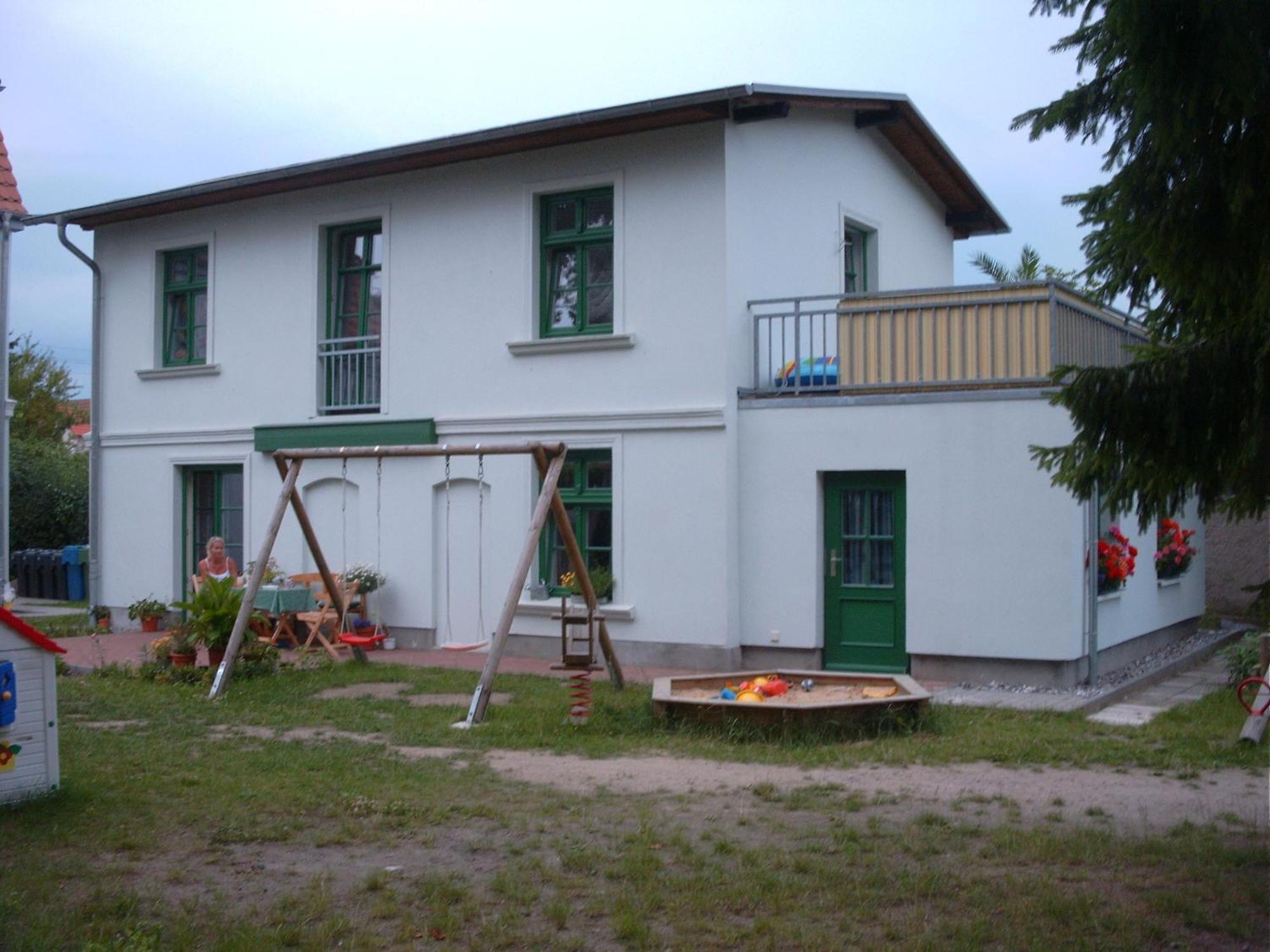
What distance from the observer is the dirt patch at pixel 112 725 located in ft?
34.1

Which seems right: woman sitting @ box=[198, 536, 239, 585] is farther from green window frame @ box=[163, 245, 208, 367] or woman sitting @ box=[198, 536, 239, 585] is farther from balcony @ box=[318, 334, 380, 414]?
green window frame @ box=[163, 245, 208, 367]

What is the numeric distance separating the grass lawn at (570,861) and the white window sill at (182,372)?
9.20m

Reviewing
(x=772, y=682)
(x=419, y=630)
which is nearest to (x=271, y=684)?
(x=419, y=630)

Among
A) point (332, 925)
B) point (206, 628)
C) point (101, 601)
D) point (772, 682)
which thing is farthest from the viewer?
point (101, 601)

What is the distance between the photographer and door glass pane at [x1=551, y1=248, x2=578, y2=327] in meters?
15.0

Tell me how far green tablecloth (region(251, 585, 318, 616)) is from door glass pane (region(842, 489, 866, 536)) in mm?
6346

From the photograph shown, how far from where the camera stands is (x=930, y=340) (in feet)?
43.4

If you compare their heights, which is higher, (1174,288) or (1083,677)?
(1174,288)

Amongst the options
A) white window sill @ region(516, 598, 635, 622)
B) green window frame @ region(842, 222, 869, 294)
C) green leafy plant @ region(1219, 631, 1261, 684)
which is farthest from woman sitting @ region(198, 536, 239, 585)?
green leafy plant @ region(1219, 631, 1261, 684)

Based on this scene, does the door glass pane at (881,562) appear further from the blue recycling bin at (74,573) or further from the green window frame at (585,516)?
the blue recycling bin at (74,573)

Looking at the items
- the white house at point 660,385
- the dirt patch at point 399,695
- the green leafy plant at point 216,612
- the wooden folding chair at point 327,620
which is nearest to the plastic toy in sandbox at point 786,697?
the dirt patch at point 399,695

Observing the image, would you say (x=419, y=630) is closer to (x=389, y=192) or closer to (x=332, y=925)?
(x=389, y=192)

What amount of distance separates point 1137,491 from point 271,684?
30.3 ft

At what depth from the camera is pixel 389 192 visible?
16.3 metres
